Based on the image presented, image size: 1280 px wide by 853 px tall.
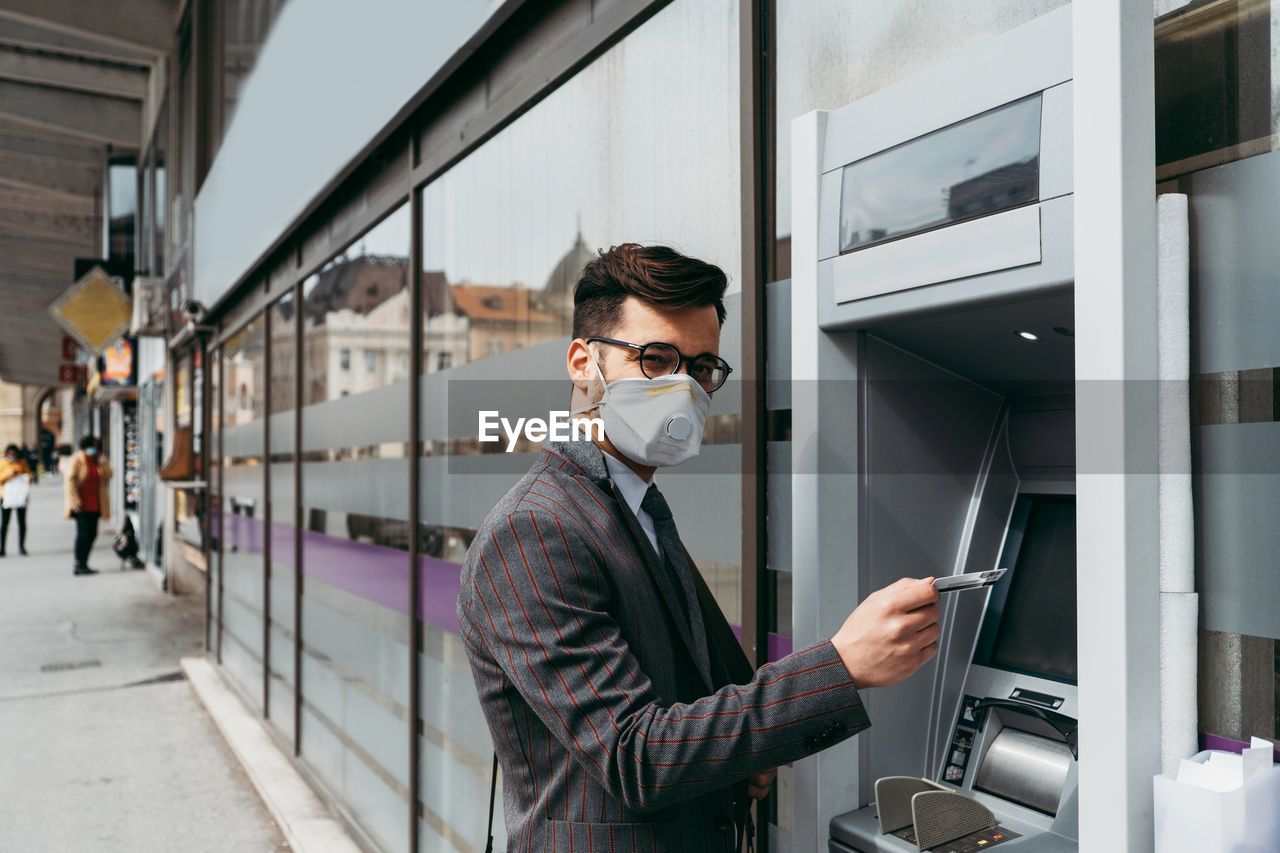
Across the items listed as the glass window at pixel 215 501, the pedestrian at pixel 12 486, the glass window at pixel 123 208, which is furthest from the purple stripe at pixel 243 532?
the glass window at pixel 123 208

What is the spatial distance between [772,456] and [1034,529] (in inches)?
19.3

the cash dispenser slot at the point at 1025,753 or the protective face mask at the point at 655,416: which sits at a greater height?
the protective face mask at the point at 655,416

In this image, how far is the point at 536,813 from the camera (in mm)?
1375

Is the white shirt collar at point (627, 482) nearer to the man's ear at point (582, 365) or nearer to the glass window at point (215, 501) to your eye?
the man's ear at point (582, 365)

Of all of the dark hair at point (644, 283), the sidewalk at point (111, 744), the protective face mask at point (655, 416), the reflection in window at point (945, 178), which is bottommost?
the sidewalk at point (111, 744)

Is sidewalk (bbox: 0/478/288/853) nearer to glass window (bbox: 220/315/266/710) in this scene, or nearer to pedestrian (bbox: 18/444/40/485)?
glass window (bbox: 220/315/266/710)

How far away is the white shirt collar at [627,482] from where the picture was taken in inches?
60.2

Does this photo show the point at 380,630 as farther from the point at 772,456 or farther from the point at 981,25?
the point at 981,25

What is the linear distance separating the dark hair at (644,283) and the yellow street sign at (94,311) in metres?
13.8

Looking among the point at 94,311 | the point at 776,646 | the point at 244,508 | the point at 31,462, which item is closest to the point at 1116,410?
the point at 776,646

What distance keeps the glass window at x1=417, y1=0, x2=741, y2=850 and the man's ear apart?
19.2 inches

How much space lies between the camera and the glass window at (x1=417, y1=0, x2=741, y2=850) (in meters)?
2.07

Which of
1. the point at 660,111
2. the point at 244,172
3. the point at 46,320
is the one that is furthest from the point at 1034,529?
the point at 46,320

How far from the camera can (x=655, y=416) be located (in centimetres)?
146
